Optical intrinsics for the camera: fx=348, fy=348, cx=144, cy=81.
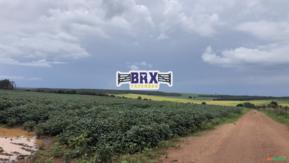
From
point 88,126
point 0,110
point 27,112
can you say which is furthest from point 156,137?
point 0,110

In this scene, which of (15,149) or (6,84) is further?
(6,84)

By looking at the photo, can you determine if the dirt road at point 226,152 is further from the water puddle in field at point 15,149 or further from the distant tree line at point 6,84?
the distant tree line at point 6,84

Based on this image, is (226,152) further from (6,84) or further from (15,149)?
(6,84)

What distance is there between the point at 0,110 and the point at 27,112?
3.35 metres

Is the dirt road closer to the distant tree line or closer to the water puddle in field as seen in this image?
the water puddle in field

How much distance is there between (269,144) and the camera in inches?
512

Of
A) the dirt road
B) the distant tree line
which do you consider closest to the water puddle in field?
the dirt road

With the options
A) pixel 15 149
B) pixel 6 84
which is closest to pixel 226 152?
pixel 15 149

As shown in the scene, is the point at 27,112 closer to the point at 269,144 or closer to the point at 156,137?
the point at 156,137

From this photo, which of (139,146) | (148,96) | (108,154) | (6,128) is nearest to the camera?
(108,154)

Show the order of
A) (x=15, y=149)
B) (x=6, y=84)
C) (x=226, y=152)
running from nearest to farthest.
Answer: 1. (x=226, y=152)
2. (x=15, y=149)
3. (x=6, y=84)

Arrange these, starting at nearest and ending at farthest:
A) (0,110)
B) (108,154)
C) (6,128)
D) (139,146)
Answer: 1. (108,154)
2. (139,146)
3. (6,128)
4. (0,110)

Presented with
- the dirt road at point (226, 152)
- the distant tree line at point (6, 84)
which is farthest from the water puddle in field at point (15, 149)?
the distant tree line at point (6, 84)

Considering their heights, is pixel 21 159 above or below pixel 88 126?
below
